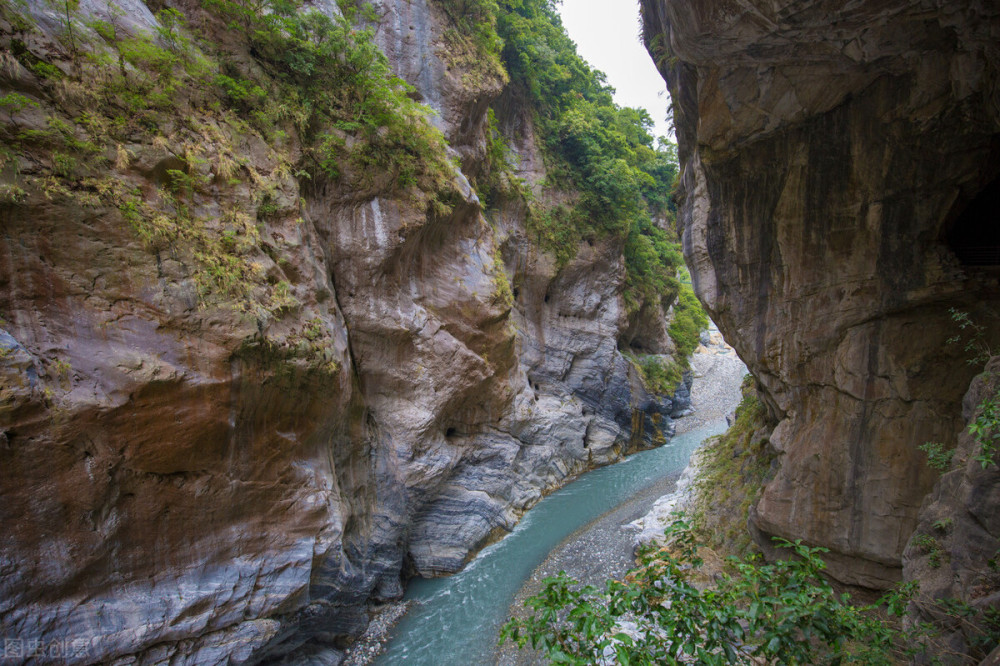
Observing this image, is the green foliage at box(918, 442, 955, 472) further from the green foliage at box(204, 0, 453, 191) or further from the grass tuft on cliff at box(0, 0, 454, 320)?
the green foliage at box(204, 0, 453, 191)

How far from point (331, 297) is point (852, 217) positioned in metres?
8.67

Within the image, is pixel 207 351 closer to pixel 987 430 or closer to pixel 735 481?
pixel 987 430

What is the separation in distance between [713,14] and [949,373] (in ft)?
17.7

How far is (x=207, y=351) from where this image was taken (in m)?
6.27

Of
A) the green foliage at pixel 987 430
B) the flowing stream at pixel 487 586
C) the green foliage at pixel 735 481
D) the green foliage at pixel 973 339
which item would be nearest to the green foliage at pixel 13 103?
the flowing stream at pixel 487 586

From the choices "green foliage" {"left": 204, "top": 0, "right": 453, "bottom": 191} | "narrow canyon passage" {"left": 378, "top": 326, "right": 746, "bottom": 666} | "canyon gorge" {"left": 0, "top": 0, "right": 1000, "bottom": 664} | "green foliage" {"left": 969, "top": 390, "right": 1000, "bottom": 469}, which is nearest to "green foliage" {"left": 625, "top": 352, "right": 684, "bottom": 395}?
"narrow canyon passage" {"left": 378, "top": 326, "right": 746, "bottom": 666}

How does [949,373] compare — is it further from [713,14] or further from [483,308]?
[483,308]

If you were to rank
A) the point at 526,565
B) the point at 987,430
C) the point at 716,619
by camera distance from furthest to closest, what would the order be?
the point at 526,565, the point at 987,430, the point at 716,619

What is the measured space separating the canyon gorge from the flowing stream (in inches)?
31.5

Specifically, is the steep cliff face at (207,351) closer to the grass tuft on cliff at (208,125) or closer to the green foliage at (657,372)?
the grass tuft on cliff at (208,125)

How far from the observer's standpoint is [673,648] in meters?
2.63

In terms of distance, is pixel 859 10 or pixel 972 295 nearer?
pixel 859 10

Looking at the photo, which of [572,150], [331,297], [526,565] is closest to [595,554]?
[526,565]

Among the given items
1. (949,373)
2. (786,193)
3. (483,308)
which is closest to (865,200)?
(786,193)
